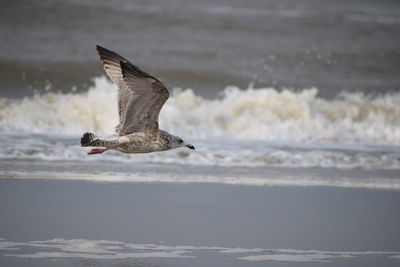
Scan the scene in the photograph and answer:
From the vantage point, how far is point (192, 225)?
5492 millimetres

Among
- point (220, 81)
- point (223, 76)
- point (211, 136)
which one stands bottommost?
point (211, 136)

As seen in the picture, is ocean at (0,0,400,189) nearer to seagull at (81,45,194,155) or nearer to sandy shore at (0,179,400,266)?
sandy shore at (0,179,400,266)

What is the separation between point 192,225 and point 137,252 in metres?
0.84

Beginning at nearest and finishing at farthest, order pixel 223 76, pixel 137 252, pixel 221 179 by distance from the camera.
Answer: pixel 137 252
pixel 221 179
pixel 223 76

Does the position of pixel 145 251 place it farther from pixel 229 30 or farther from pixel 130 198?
pixel 229 30

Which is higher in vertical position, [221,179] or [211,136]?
[211,136]

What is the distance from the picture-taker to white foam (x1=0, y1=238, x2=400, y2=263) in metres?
4.61

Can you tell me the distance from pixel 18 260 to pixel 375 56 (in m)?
13.6

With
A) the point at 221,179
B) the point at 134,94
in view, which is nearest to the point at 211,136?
the point at 221,179

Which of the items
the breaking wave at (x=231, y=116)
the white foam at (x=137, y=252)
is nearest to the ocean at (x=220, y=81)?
the breaking wave at (x=231, y=116)

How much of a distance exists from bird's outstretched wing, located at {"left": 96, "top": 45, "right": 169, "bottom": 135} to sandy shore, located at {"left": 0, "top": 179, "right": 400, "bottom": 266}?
61 centimetres

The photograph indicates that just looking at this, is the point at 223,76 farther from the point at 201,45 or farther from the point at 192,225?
the point at 192,225

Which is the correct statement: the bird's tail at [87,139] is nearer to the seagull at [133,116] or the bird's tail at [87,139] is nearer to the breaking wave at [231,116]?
the seagull at [133,116]

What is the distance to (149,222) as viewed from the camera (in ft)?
18.1
